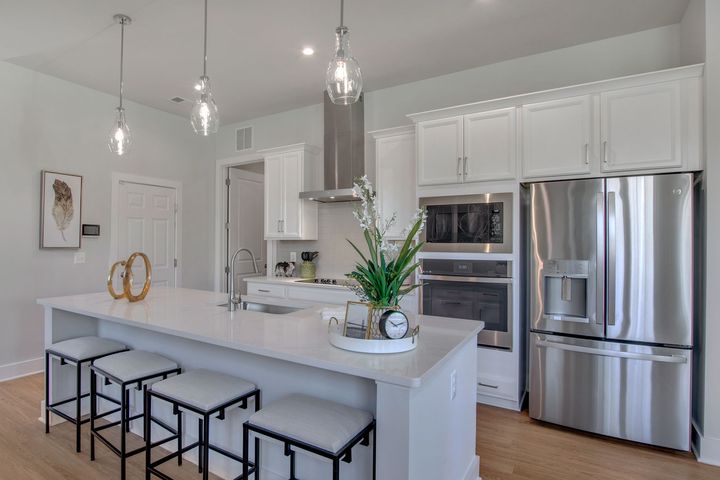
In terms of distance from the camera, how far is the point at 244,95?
4.38 m

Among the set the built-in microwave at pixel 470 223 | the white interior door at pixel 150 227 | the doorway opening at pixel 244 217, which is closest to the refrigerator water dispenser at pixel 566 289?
the built-in microwave at pixel 470 223

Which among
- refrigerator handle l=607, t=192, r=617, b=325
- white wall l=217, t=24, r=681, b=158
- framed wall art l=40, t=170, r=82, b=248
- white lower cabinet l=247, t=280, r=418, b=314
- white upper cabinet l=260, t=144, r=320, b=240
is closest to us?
refrigerator handle l=607, t=192, r=617, b=325

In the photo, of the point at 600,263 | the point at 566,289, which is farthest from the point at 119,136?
the point at 600,263

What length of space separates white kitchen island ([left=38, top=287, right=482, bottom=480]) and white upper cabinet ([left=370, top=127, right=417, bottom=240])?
159cm

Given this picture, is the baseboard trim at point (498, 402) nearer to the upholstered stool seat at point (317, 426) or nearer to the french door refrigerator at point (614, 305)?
the french door refrigerator at point (614, 305)

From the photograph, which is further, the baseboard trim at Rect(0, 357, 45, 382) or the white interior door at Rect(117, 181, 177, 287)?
the white interior door at Rect(117, 181, 177, 287)

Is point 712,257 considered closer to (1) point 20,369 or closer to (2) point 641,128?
(2) point 641,128

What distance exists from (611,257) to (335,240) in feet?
9.02

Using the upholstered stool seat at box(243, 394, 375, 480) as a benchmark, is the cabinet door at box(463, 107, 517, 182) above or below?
above

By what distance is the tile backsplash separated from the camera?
4.47m

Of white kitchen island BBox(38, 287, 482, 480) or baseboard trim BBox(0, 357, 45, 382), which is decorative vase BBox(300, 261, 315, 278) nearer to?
white kitchen island BBox(38, 287, 482, 480)

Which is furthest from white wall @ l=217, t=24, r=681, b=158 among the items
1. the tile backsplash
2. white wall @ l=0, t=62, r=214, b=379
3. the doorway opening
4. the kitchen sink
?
the kitchen sink

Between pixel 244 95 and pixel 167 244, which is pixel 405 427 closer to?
pixel 244 95

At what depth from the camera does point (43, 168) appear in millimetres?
3867
